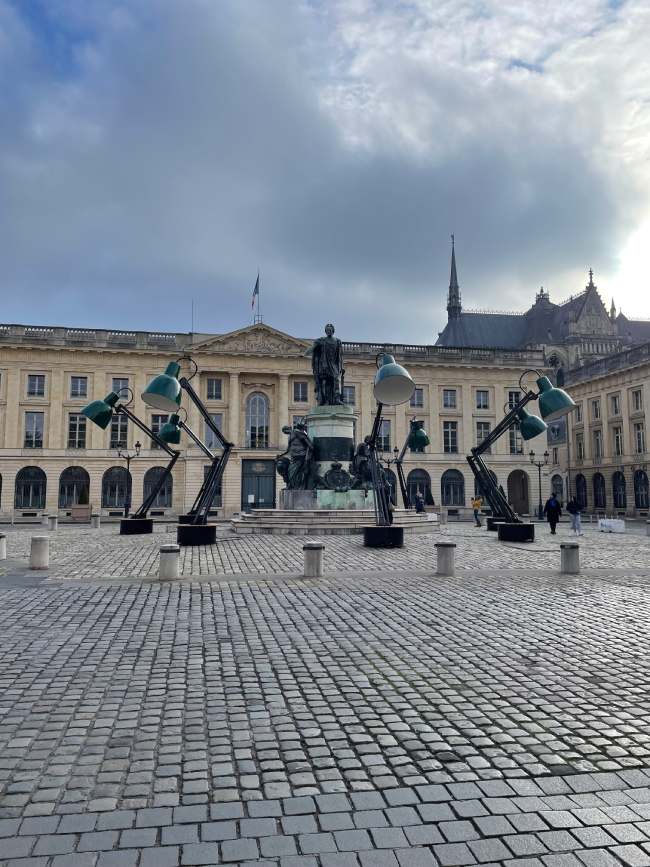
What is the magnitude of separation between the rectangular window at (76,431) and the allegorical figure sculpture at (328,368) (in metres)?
30.9

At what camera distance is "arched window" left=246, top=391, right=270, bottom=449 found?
53406 millimetres

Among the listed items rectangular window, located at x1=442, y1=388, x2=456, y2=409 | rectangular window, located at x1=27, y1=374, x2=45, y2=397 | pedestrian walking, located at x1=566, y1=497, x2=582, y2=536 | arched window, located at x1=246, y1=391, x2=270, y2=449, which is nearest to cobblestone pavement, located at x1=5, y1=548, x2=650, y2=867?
pedestrian walking, located at x1=566, y1=497, x2=582, y2=536

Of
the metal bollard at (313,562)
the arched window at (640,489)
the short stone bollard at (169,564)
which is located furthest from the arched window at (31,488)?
the arched window at (640,489)

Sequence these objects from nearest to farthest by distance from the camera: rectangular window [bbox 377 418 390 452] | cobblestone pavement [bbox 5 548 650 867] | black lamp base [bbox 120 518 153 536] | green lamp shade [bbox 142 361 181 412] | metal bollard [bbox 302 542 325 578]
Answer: cobblestone pavement [bbox 5 548 650 867]
metal bollard [bbox 302 542 325 578]
green lamp shade [bbox 142 361 181 412]
black lamp base [bbox 120 518 153 536]
rectangular window [bbox 377 418 390 452]

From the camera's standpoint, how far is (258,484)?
52.1m

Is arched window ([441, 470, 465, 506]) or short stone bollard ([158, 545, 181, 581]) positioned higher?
arched window ([441, 470, 465, 506])

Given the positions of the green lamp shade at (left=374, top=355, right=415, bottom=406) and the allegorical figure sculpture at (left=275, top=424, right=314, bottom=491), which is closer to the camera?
the green lamp shade at (left=374, top=355, right=415, bottom=406)

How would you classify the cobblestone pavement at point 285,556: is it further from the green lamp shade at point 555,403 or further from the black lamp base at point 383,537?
the green lamp shade at point 555,403

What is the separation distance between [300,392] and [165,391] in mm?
37226

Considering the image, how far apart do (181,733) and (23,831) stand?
141cm

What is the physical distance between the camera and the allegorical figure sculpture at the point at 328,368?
25.2 m

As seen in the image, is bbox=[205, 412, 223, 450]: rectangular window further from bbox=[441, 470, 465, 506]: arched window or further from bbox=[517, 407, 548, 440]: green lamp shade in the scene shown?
bbox=[517, 407, 548, 440]: green lamp shade

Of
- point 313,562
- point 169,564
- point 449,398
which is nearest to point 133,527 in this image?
point 169,564

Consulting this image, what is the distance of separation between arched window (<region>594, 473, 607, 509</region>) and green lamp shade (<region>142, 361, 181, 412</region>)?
47.4 metres
